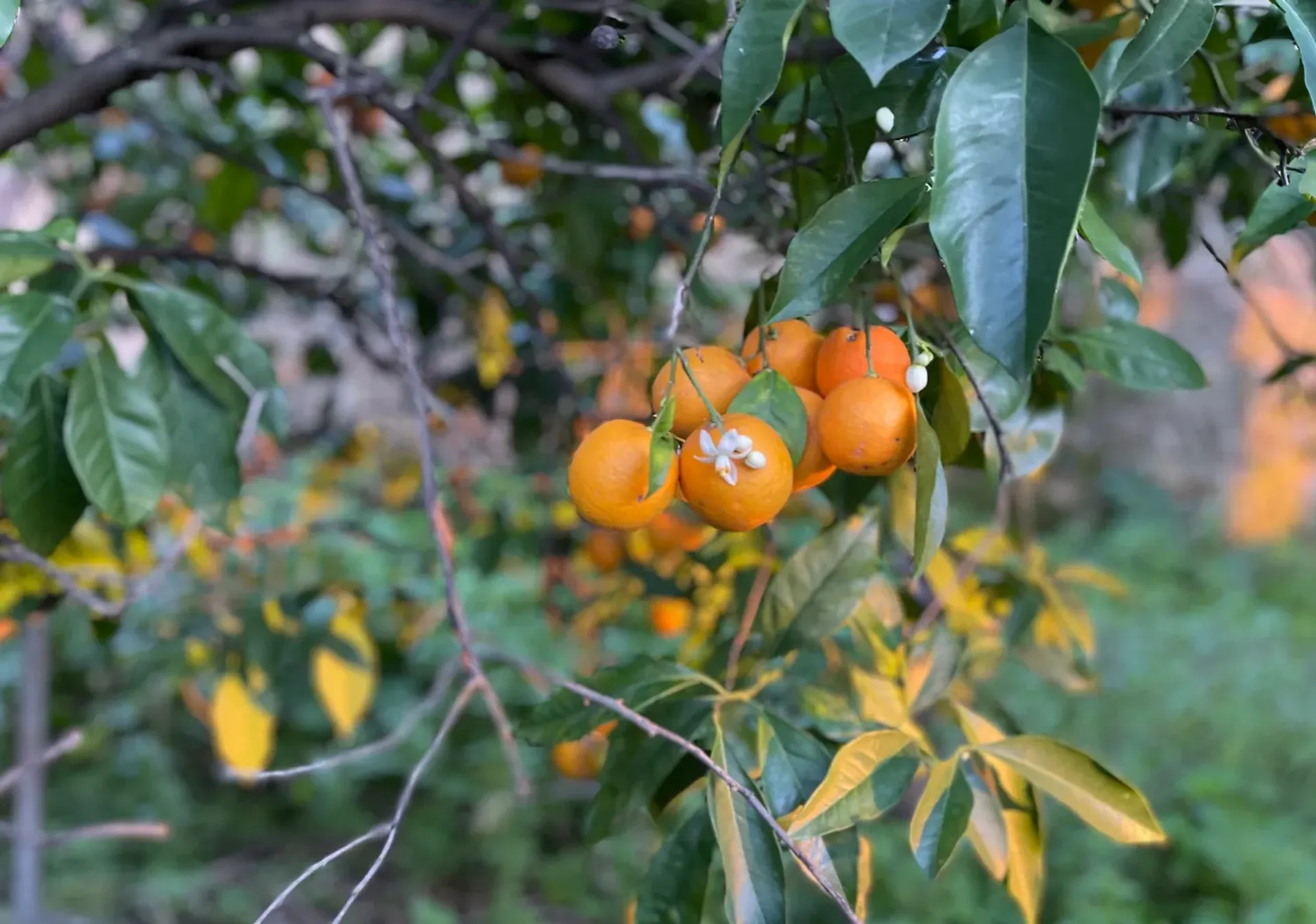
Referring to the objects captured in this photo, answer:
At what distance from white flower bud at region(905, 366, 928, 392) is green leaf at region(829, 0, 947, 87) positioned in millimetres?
104

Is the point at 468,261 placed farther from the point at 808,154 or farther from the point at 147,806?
the point at 147,806

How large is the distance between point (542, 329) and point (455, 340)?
529 mm

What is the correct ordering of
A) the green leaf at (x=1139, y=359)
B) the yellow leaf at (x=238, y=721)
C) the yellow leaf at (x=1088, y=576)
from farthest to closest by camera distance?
the yellow leaf at (x=238, y=721) < the yellow leaf at (x=1088, y=576) < the green leaf at (x=1139, y=359)

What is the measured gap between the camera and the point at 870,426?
0.35 m

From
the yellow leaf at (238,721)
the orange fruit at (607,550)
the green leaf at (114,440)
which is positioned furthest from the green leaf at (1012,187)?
the yellow leaf at (238,721)

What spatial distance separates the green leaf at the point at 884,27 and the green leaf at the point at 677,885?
12.4 inches

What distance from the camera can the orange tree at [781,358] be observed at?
12.6 inches

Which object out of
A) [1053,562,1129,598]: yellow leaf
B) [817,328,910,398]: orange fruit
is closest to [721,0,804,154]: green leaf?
[817,328,910,398]: orange fruit

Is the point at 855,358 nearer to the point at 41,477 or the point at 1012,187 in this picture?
the point at 1012,187

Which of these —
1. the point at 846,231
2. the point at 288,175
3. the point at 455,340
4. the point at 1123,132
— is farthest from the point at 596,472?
the point at 455,340

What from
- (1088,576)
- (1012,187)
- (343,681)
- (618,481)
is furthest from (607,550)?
(1012,187)

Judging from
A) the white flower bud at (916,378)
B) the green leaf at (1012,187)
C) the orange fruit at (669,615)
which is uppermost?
the green leaf at (1012,187)

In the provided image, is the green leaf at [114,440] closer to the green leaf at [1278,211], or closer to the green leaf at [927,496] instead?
the green leaf at [927,496]

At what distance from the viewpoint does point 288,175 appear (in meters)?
1.09
